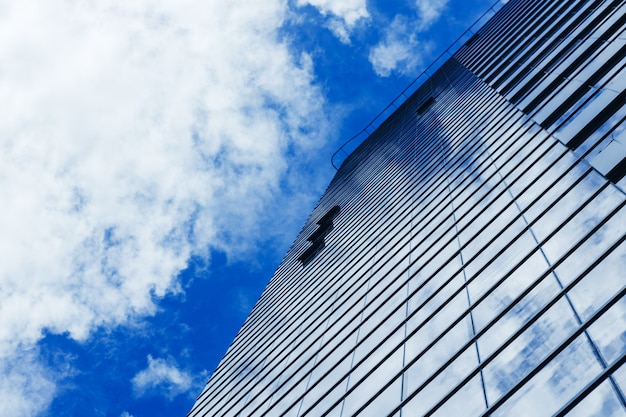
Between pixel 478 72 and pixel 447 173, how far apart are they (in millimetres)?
15969

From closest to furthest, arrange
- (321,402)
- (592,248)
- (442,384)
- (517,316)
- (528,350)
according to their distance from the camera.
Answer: (528,350) → (592,248) → (517,316) → (442,384) → (321,402)

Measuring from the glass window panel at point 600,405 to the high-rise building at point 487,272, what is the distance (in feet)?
0.07

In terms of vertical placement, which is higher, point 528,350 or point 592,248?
point 592,248

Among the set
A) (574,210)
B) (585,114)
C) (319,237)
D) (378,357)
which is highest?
(319,237)

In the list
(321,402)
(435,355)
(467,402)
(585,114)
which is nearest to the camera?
(467,402)

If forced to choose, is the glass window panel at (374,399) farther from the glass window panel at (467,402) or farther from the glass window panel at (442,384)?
the glass window panel at (467,402)

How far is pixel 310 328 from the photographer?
78.2 ft

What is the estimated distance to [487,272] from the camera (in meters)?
14.4

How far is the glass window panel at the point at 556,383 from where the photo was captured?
844 centimetres

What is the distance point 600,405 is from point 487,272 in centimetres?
677

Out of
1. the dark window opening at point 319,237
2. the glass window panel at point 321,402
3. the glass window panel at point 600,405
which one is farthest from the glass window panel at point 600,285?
the dark window opening at point 319,237

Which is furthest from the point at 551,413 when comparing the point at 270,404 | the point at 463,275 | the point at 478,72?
the point at 478,72

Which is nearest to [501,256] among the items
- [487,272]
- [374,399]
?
[487,272]

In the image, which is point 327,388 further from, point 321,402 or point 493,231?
point 493,231
